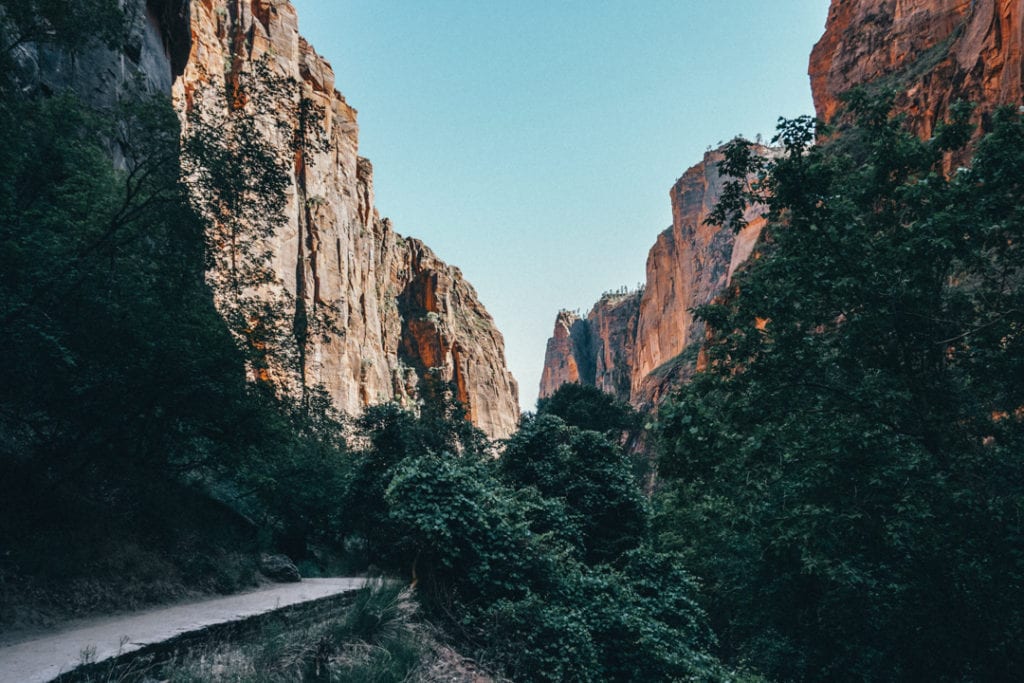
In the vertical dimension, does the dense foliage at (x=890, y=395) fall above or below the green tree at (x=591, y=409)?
below

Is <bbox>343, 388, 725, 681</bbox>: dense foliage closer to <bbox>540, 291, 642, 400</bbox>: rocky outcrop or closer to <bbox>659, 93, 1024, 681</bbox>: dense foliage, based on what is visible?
<bbox>659, 93, 1024, 681</bbox>: dense foliage

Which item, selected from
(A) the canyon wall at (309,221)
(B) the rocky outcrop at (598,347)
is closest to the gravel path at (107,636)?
(A) the canyon wall at (309,221)

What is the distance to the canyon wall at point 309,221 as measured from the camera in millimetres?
11438

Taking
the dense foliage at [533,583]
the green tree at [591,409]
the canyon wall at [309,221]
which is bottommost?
the dense foliage at [533,583]

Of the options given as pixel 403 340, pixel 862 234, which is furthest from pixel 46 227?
pixel 403 340

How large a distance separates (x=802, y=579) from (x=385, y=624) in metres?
9.40

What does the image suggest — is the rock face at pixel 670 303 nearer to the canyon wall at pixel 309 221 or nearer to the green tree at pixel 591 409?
the green tree at pixel 591 409

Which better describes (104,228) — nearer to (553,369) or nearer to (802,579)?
(802,579)

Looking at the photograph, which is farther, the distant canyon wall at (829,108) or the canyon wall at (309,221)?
the distant canyon wall at (829,108)

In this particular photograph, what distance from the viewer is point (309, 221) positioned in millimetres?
49688

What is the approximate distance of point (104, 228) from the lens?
8.78 meters

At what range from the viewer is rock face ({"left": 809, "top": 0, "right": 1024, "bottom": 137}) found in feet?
76.5

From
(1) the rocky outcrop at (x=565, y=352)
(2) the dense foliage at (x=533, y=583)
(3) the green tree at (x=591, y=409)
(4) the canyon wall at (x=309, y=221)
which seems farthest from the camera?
(1) the rocky outcrop at (x=565, y=352)

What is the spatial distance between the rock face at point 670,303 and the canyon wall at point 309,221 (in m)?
22.6
